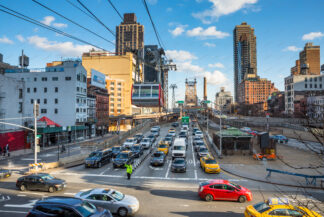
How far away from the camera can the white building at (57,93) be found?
53812 millimetres

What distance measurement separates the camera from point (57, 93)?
54.2 meters

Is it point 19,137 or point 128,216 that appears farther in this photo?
point 19,137

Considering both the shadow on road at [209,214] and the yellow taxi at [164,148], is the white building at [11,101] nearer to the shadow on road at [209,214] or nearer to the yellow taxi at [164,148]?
the yellow taxi at [164,148]

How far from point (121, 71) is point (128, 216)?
4294 inches

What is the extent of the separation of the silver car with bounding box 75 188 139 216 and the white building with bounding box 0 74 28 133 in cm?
3209

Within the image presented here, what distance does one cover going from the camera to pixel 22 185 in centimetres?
1661

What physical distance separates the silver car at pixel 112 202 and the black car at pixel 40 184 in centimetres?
480

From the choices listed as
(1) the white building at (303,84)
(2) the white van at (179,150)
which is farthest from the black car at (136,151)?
(1) the white building at (303,84)

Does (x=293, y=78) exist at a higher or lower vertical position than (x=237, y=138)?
higher

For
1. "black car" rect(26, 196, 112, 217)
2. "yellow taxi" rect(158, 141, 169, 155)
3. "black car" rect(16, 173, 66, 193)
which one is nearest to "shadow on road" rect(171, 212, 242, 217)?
"black car" rect(26, 196, 112, 217)

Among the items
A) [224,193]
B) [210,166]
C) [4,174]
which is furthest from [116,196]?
[4,174]

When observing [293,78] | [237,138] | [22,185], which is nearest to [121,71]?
[293,78]

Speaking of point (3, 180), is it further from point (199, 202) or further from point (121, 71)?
point (121, 71)

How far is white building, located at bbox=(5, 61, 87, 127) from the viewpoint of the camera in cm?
5381
